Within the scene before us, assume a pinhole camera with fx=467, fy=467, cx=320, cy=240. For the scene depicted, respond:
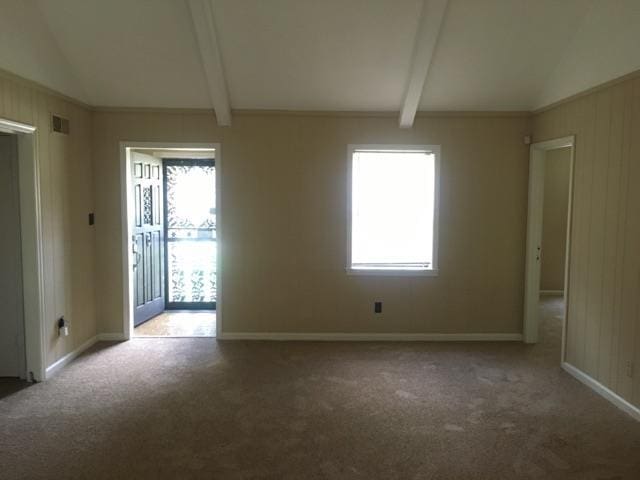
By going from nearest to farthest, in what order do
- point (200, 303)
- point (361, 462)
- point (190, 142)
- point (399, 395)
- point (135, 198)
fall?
point (361, 462) → point (399, 395) → point (190, 142) → point (135, 198) → point (200, 303)

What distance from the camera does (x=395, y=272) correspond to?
4.96 meters

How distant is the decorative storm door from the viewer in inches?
242

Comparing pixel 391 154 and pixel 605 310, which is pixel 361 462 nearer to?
pixel 605 310

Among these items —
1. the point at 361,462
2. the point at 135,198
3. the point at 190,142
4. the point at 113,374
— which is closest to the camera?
the point at 361,462

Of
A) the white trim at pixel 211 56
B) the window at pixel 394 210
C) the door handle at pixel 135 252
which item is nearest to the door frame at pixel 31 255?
the door handle at pixel 135 252

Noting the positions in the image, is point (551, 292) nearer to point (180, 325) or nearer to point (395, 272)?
point (395, 272)

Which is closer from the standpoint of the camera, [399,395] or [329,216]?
[399,395]

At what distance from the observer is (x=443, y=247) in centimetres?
496

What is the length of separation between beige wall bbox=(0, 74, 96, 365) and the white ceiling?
0.19 meters

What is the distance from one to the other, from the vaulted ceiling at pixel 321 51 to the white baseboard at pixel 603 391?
7.69ft

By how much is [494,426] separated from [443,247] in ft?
7.20

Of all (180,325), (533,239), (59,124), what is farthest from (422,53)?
(180,325)

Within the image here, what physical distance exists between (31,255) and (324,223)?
267cm

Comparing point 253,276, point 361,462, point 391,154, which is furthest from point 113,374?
point 391,154
